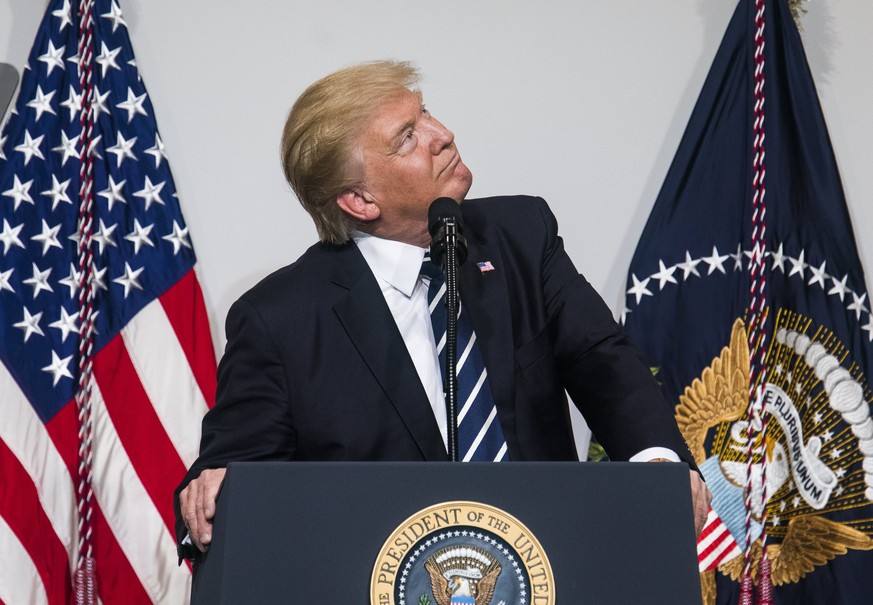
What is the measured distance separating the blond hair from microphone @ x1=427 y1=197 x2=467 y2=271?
0.52 m

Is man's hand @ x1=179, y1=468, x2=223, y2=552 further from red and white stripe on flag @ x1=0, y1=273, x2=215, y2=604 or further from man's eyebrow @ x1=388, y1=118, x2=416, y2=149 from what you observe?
red and white stripe on flag @ x1=0, y1=273, x2=215, y2=604

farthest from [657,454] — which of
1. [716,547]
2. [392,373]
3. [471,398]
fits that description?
[716,547]

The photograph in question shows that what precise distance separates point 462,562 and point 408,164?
1073mm

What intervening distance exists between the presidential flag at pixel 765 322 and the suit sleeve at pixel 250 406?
133cm

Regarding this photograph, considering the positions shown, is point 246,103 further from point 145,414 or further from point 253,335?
point 253,335

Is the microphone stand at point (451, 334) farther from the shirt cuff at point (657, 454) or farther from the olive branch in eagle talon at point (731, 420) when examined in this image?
the olive branch in eagle talon at point (731, 420)

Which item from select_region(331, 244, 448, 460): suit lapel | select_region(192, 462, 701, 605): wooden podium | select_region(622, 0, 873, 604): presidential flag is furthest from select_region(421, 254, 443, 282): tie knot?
select_region(622, 0, 873, 604): presidential flag

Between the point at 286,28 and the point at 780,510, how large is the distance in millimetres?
1918

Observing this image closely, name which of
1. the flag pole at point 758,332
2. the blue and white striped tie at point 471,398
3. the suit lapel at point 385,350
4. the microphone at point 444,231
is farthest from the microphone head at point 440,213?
the flag pole at point 758,332

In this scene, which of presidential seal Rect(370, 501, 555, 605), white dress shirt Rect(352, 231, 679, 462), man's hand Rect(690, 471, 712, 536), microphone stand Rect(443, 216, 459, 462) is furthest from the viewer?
white dress shirt Rect(352, 231, 679, 462)

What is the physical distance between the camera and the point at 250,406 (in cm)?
199

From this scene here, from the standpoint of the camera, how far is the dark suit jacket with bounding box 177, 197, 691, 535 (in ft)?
6.38

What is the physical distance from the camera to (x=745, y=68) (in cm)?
319

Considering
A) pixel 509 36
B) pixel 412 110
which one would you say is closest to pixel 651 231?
pixel 509 36
